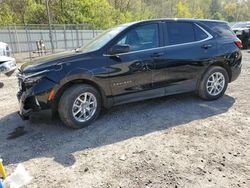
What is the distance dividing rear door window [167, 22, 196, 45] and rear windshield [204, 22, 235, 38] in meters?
0.52

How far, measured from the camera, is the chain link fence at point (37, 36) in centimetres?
1670

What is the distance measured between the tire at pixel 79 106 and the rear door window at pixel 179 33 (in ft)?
6.02

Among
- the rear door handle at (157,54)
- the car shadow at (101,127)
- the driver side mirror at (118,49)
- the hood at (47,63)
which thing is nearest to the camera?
the car shadow at (101,127)

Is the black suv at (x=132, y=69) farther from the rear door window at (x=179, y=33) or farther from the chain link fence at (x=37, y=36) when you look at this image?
the chain link fence at (x=37, y=36)

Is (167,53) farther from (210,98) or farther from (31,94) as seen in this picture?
(31,94)

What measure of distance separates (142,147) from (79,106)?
1.29m

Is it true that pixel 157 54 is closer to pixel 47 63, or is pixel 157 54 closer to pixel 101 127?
pixel 101 127

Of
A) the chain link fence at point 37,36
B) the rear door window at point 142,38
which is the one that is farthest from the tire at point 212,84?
the chain link fence at point 37,36

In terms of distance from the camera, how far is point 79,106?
424 centimetres


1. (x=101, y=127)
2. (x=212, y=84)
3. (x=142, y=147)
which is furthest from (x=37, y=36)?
Result: (x=142, y=147)

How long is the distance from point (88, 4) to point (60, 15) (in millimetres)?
3990

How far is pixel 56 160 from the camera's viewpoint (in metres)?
3.39

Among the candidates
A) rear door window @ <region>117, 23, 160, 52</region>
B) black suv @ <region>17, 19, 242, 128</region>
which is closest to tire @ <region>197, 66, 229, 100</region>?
black suv @ <region>17, 19, 242, 128</region>

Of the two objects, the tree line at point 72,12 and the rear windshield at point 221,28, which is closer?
the rear windshield at point 221,28
